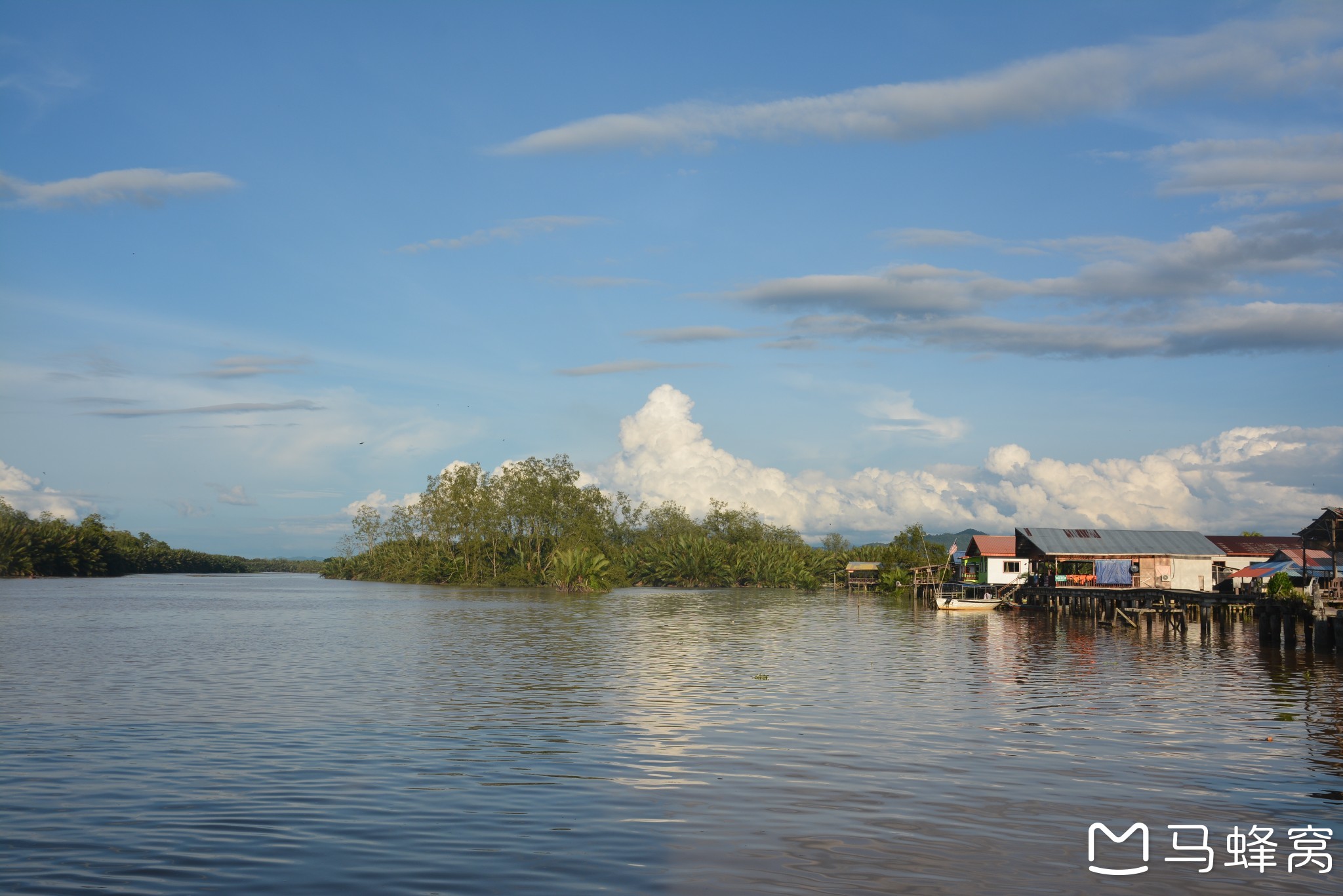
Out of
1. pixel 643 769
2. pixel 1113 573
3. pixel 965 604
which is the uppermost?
pixel 1113 573

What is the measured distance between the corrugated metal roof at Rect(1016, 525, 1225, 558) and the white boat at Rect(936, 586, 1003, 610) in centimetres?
574

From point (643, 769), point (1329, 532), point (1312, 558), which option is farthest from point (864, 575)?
point (643, 769)

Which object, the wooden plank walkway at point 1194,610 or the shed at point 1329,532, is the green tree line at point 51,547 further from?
the shed at point 1329,532

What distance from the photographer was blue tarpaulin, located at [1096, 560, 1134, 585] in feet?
275

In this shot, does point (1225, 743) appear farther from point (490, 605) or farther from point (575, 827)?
point (490, 605)

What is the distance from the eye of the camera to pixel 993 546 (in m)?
99.2

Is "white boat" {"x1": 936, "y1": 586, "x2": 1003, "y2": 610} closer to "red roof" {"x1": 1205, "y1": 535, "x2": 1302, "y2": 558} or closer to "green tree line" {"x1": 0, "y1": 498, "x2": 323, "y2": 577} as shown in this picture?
"red roof" {"x1": 1205, "y1": 535, "x2": 1302, "y2": 558}

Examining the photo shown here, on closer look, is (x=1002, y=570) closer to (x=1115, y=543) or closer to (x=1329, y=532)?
(x=1115, y=543)

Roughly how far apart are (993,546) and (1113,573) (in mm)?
15888

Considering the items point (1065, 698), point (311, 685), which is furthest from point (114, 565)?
point (1065, 698)

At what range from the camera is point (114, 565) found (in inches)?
7461

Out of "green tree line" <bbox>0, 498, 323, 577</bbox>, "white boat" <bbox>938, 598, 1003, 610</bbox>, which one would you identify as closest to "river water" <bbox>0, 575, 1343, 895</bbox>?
"white boat" <bbox>938, 598, 1003, 610</bbox>

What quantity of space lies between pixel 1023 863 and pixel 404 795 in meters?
9.06

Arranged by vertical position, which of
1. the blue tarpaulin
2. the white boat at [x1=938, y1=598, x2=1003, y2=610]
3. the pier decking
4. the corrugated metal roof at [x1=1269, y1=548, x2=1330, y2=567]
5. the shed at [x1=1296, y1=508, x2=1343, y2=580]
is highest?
the shed at [x1=1296, y1=508, x2=1343, y2=580]
